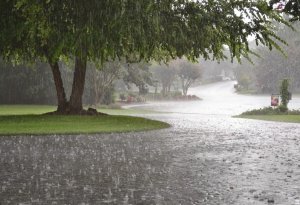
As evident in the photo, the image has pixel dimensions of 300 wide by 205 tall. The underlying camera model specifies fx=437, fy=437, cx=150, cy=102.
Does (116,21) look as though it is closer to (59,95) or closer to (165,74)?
(59,95)

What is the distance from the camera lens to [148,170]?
9914 mm

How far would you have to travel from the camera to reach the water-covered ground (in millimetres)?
7449

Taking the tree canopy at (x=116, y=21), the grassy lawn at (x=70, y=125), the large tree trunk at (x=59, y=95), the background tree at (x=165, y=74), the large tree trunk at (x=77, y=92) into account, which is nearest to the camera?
the tree canopy at (x=116, y=21)

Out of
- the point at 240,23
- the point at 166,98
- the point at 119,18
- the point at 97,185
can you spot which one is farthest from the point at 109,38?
the point at 166,98

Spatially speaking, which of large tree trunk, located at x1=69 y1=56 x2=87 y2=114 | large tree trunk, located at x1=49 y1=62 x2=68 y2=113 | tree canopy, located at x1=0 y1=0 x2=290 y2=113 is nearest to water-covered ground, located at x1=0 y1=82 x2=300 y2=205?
tree canopy, located at x1=0 y1=0 x2=290 y2=113

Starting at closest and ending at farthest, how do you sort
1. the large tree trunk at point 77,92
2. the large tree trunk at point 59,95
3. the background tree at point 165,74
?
the large tree trunk at point 77,92
the large tree trunk at point 59,95
the background tree at point 165,74

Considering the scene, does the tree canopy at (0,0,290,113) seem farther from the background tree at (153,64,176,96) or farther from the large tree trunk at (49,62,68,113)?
the background tree at (153,64,176,96)

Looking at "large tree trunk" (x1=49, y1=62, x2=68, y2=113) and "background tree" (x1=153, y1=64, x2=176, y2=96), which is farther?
"background tree" (x1=153, y1=64, x2=176, y2=96)

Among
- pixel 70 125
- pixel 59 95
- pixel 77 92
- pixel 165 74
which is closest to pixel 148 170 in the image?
pixel 70 125

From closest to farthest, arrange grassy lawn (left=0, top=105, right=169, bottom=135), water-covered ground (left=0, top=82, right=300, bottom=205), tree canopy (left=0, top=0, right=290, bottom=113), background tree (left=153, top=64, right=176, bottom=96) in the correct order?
1. water-covered ground (left=0, top=82, right=300, bottom=205)
2. tree canopy (left=0, top=0, right=290, bottom=113)
3. grassy lawn (left=0, top=105, right=169, bottom=135)
4. background tree (left=153, top=64, right=176, bottom=96)

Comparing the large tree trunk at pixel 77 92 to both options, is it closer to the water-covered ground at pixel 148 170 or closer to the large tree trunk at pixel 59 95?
the large tree trunk at pixel 59 95

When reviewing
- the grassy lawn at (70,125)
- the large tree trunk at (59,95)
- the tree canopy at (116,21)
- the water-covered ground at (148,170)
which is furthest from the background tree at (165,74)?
the water-covered ground at (148,170)

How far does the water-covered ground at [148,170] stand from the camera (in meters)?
7.45

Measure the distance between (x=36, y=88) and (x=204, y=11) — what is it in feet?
110
